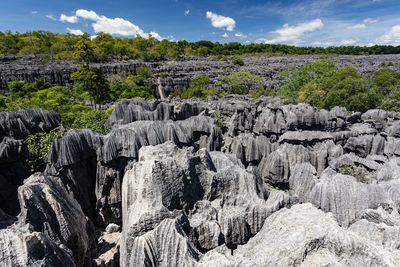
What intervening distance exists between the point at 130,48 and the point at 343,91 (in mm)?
77481

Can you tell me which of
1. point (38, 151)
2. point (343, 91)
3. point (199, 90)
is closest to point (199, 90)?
point (199, 90)

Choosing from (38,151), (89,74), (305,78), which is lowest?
(38,151)

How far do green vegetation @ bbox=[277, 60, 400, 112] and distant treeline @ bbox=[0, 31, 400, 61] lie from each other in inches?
2219

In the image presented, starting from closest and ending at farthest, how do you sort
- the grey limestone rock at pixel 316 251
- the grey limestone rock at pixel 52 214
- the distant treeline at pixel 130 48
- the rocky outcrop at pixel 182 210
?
the grey limestone rock at pixel 316 251
the rocky outcrop at pixel 182 210
the grey limestone rock at pixel 52 214
the distant treeline at pixel 130 48

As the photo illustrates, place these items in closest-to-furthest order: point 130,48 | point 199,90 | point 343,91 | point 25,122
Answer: point 25,122 < point 343,91 < point 199,90 < point 130,48

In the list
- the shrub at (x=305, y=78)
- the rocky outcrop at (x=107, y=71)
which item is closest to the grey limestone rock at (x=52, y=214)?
the shrub at (x=305, y=78)

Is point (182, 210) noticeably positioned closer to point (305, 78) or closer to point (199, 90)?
point (305, 78)

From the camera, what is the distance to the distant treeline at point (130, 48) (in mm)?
72812

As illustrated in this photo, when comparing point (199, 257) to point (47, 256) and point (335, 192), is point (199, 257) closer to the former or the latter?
point (47, 256)

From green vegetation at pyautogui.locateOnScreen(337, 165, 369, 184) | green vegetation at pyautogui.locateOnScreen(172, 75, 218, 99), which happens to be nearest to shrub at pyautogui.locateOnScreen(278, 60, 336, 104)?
green vegetation at pyautogui.locateOnScreen(172, 75, 218, 99)

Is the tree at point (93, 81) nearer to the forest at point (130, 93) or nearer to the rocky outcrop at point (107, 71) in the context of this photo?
the forest at point (130, 93)

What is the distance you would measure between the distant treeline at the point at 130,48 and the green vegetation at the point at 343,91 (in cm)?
5635

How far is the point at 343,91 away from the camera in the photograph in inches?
982

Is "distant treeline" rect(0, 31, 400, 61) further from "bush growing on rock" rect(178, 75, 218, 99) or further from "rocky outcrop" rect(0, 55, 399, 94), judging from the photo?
"bush growing on rock" rect(178, 75, 218, 99)
